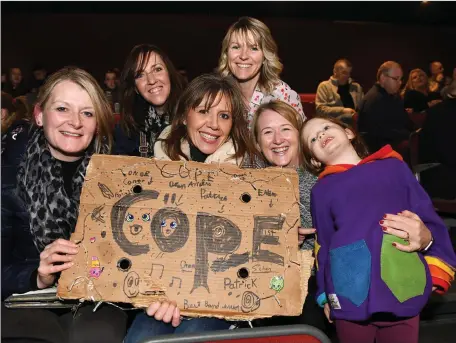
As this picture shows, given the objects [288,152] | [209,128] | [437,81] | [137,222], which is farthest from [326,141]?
[437,81]

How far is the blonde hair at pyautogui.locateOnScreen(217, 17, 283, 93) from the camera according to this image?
317 cm

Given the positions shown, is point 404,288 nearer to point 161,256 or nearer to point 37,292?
point 161,256

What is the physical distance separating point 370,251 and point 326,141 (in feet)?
1.57

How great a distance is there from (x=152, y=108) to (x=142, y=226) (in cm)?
123

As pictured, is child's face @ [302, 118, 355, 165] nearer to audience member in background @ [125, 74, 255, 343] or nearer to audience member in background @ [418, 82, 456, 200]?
audience member in background @ [125, 74, 255, 343]

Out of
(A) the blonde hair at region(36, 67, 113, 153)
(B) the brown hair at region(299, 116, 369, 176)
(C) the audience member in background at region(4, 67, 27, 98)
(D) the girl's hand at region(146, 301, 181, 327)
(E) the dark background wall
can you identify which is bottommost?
(D) the girl's hand at region(146, 301, 181, 327)

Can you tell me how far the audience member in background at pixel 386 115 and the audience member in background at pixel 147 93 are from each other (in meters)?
3.20

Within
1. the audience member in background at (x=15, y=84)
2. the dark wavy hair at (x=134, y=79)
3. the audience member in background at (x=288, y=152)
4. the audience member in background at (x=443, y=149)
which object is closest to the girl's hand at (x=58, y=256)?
the audience member in background at (x=288, y=152)

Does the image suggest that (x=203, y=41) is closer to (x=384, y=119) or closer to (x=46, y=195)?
(x=384, y=119)

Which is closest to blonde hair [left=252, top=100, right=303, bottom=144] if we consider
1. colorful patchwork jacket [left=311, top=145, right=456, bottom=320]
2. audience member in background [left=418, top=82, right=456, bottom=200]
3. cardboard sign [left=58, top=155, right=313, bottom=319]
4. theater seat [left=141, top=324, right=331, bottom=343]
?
colorful patchwork jacket [left=311, top=145, right=456, bottom=320]

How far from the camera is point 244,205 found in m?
2.05

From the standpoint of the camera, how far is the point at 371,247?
2029 mm

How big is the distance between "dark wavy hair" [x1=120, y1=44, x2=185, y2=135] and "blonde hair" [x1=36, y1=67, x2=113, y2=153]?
66 centimetres

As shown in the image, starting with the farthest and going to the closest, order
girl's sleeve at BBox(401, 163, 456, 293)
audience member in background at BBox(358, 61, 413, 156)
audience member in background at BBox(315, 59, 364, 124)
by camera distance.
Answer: audience member in background at BBox(315, 59, 364, 124) < audience member in background at BBox(358, 61, 413, 156) < girl's sleeve at BBox(401, 163, 456, 293)
